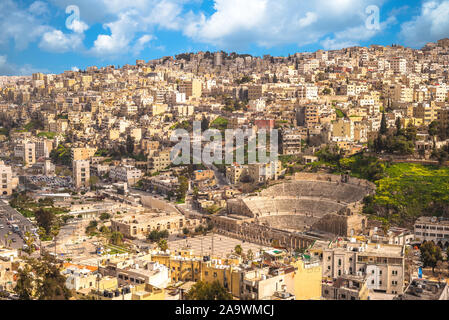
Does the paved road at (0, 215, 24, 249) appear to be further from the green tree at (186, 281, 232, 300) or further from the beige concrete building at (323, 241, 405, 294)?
the green tree at (186, 281, 232, 300)

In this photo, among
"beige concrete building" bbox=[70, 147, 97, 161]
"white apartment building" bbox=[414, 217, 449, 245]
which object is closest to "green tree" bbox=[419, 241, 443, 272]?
"white apartment building" bbox=[414, 217, 449, 245]

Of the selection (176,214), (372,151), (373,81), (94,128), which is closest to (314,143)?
(372,151)

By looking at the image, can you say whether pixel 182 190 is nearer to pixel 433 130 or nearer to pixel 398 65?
pixel 433 130

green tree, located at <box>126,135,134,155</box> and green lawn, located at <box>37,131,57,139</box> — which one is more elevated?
green lawn, located at <box>37,131,57,139</box>

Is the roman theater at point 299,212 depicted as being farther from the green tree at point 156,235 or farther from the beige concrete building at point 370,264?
the beige concrete building at point 370,264

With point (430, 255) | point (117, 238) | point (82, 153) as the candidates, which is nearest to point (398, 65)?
point (82, 153)
